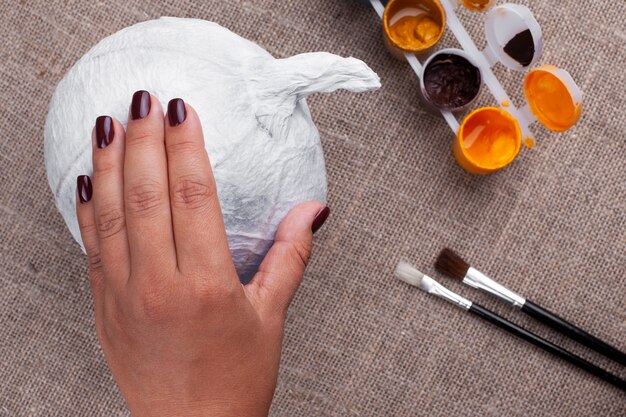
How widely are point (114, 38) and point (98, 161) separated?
0.11 meters

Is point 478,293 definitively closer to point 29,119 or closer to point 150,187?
point 150,187

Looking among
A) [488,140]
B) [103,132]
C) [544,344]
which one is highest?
[103,132]

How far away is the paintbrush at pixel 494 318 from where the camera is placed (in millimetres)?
675

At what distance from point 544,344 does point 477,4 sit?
1.17ft

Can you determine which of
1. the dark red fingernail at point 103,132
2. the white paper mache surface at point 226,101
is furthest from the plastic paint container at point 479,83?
the dark red fingernail at point 103,132

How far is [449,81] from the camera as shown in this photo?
664 mm

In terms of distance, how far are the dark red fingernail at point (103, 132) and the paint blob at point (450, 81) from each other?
0.34 m

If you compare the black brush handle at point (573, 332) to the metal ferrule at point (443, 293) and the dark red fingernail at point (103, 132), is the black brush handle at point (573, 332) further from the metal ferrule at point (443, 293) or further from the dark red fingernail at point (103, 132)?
the dark red fingernail at point (103, 132)

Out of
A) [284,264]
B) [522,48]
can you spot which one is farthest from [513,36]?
[284,264]

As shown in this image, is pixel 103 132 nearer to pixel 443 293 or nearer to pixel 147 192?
pixel 147 192

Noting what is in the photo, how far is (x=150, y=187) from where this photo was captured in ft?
1.39

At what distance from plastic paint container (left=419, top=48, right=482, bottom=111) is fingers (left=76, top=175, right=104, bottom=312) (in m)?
0.35

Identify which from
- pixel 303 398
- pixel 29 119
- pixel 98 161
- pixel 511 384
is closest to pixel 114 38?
pixel 98 161

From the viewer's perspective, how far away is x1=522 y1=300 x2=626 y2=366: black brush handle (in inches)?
26.5
